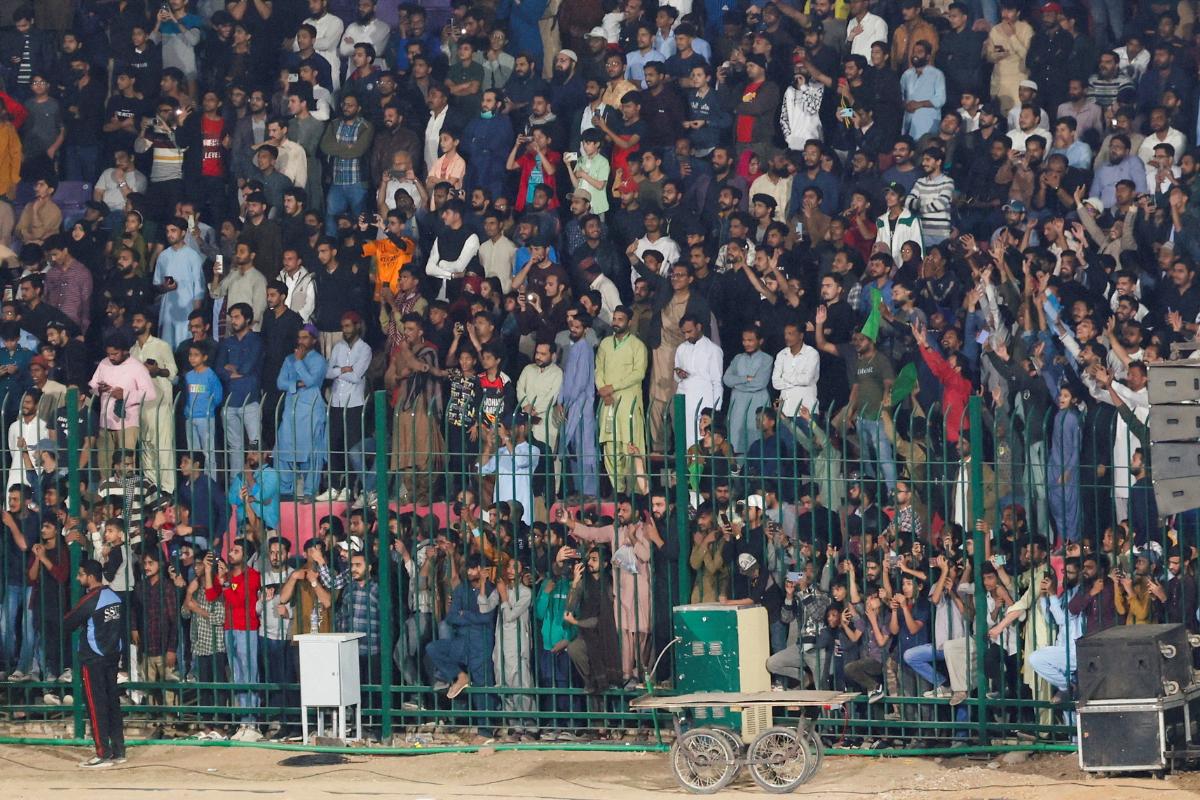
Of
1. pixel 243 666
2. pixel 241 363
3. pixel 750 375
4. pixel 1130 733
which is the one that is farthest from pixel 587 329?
pixel 1130 733

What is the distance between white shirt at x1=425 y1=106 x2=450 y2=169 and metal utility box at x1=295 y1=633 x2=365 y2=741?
7739mm

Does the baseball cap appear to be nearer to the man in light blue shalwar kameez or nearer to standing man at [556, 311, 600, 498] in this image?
the man in light blue shalwar kameez

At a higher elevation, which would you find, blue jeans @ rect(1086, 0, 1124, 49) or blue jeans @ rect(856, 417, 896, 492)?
blue jeans @ rect(1086, 0, 1124, 49)

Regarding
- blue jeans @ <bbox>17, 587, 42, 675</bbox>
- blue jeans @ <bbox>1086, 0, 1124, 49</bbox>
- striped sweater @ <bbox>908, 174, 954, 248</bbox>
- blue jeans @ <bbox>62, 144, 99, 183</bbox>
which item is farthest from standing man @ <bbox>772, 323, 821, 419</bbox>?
blue jeans @ <bbox>62, 144, 99, 183</bbox>

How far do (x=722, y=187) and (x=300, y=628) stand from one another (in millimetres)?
6870

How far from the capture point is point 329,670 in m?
16.0

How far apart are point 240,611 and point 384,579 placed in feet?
3.74

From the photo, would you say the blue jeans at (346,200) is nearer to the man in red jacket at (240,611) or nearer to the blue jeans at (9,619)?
the blue jeans at (9,619)

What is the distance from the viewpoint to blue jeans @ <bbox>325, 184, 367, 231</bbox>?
74.3ft

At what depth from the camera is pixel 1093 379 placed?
18500mm

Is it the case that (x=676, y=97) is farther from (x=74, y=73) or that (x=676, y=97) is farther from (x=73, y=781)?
(x=73, y=781)

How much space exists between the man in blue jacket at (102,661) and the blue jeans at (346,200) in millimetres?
7246

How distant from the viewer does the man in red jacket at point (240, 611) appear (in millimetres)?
16547

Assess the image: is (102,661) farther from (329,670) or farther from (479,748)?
(479,748)
